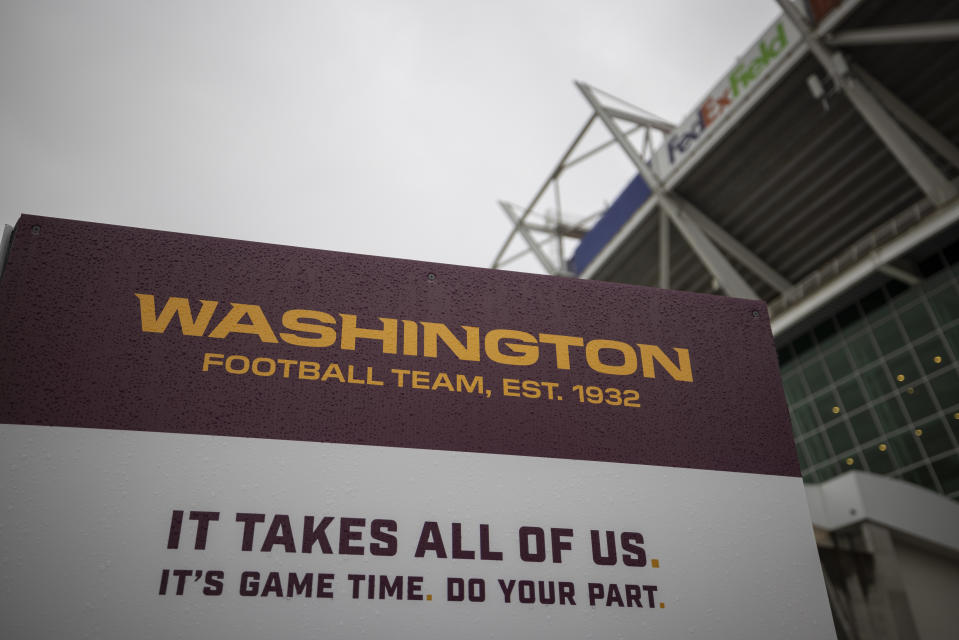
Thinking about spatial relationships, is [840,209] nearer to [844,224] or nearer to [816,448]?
[844,224]

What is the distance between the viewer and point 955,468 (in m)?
18.1

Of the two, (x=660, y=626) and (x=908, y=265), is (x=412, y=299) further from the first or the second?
(x=908, y=265)

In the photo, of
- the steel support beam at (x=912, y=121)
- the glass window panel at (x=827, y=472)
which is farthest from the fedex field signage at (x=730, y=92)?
the glass window panel at (x=827, y=472)

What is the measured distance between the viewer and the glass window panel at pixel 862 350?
20.6 m

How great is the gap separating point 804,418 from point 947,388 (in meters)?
4.86

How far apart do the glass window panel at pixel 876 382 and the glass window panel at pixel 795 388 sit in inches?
83.8

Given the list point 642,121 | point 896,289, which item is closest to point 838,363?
point 896,289

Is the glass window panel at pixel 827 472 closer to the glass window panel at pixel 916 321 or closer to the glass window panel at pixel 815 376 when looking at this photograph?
the glass window panel at pixel 815 376

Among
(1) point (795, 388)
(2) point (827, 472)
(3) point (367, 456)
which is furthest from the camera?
(1) point (795, 388)

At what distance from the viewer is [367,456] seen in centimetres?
391

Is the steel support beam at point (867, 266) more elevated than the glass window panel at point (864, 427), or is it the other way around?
the steel support beam at point (867, 266)

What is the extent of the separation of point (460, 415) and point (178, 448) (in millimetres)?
1520

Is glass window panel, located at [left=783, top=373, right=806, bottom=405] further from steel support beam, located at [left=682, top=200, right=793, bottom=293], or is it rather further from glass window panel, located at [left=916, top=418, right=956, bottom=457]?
glass window panel, located at [left=916, top=418, right=956, bottom=457]

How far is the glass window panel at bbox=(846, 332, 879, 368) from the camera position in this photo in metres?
20.6
